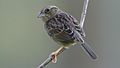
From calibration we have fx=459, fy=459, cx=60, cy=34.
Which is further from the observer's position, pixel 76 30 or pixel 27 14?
pixel 27 14

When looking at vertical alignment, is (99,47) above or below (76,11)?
below

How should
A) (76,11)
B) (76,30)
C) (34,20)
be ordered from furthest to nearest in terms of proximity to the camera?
(34,20), (76,11), (76,30)

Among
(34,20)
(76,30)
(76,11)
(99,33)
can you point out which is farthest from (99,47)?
(76,30)

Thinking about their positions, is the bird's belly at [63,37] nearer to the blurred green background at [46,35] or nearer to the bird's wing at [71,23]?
the bird's wing at [71,23]

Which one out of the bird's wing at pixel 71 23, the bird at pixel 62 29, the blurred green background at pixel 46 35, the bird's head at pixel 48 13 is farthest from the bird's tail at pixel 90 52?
the blurred green background at pixel 46 35

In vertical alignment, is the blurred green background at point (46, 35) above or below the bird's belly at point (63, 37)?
below

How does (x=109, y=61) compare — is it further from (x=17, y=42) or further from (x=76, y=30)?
(x=76, y=30)

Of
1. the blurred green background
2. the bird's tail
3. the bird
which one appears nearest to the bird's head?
the bird
